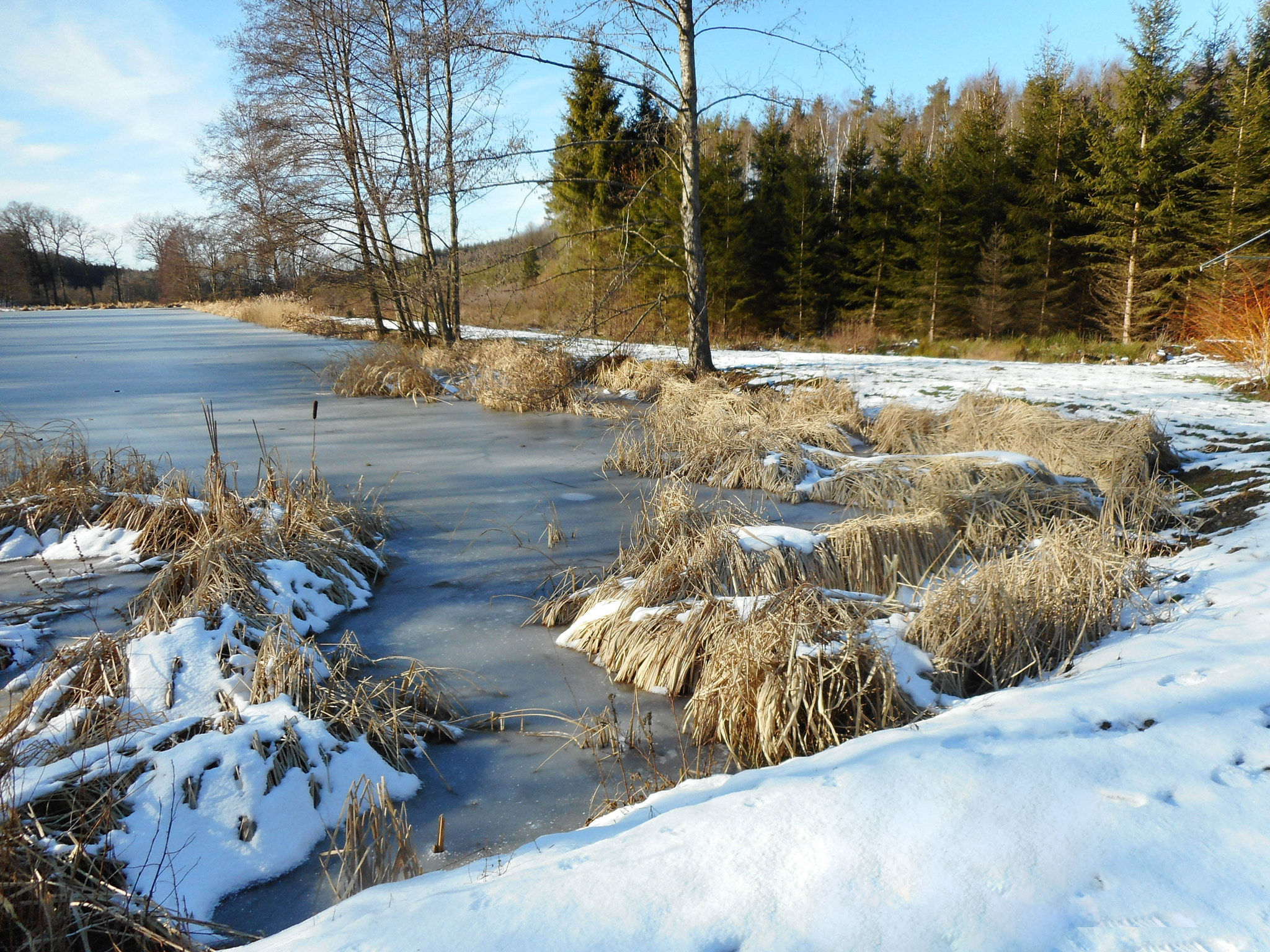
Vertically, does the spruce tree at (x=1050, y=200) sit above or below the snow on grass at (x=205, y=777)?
above

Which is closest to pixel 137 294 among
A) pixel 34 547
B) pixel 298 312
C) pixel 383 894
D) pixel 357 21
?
pixel 298 312

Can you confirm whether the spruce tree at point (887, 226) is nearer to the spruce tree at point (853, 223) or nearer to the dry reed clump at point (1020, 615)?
the spruce tree at point (853, 223)

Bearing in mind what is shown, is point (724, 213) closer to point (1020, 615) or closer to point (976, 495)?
point (976, 495)

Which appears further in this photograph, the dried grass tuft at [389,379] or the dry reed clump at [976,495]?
the dried grass tuft at [389,379]

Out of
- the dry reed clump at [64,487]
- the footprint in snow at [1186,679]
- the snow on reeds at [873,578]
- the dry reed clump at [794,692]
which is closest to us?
the footprint in snow at [1186,679]

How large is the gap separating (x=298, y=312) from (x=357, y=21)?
Result: 1420 centimetres

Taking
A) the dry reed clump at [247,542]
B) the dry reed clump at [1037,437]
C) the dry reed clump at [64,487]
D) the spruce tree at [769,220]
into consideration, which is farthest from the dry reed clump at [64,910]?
the spruce tree at [769,220]

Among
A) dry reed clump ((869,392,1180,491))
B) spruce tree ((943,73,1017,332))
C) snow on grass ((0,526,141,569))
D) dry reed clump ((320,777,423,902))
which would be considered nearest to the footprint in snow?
dry reed clump ((320,777,423,902))

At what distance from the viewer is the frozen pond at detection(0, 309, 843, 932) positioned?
2477mm

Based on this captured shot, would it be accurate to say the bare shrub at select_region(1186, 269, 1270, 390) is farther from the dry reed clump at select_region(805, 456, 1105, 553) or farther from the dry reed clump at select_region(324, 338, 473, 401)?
the dry reed clump at select_region(324, 338, 473, 401)

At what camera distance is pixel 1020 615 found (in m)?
3.08

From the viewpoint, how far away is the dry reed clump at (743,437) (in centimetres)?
621

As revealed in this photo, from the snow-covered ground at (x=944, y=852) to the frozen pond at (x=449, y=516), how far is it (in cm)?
51

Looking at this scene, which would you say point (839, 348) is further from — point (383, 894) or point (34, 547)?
point (383, 894)
